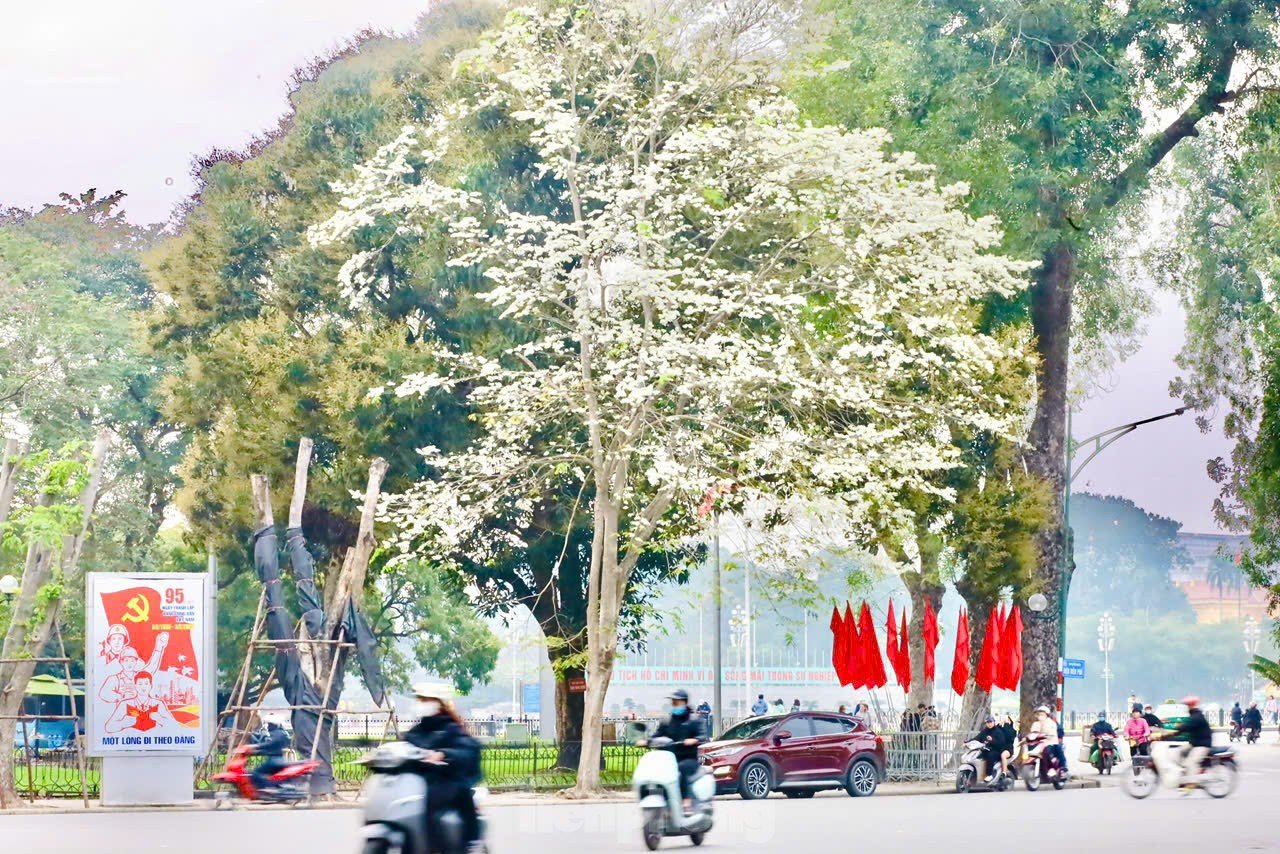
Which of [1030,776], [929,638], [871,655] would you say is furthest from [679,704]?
[929,638]

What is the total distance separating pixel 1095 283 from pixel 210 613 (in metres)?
24.1

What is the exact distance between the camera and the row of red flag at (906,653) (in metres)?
40.3

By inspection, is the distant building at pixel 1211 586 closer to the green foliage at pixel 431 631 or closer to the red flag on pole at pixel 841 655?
the green foliage at pixel 431 631

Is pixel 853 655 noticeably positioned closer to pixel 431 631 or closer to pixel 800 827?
pixel 800 827

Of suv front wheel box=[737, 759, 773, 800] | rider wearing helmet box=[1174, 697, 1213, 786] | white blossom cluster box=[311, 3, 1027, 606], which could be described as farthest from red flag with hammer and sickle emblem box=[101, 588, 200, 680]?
rider wearing helmet box=[1174, 697, 1213, 786]

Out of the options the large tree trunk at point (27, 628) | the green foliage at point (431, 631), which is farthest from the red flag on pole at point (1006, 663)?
the green foliage at point (431, 631)

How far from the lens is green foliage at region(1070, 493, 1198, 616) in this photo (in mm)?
132750

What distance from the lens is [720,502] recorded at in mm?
33750

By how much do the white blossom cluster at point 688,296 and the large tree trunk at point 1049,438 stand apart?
6028 mm

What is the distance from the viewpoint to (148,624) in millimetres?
29734

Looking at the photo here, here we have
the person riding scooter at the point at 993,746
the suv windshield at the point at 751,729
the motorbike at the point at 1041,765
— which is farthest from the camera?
the person riding scooter at the point at 993,746

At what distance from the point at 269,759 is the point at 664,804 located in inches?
393

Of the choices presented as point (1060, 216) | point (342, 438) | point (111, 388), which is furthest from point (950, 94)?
point (111, 388)

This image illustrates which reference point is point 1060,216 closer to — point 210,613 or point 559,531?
point 559,531
